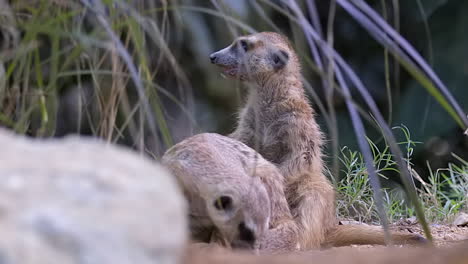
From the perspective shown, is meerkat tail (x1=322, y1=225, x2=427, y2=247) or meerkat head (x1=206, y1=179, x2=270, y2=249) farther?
meerkat tail (x1=322, y1=225, x2=427, y2=247)

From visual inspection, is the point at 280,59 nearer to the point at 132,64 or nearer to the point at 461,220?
the point at 461,220

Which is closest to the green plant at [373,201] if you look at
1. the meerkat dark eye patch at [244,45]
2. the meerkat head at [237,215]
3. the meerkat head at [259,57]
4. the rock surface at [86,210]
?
the meerkat head at [259,57]

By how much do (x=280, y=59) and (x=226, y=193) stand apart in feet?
4.75

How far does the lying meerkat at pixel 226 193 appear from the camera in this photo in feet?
8.77

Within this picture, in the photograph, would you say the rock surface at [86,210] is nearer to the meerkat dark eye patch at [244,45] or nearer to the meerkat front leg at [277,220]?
the meerkat front leg at [277,220]

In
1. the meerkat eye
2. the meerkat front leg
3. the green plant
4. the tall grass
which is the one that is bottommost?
the green plant

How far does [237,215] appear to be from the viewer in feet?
8.73

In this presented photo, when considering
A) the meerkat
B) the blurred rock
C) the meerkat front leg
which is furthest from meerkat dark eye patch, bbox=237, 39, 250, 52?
the blurred rock

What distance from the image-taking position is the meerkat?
346cm

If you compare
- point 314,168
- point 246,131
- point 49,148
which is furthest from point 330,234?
point 49,148

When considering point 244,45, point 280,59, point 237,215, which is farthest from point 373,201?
point 237,215

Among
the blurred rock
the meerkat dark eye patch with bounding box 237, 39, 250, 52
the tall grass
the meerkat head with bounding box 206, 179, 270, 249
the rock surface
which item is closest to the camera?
the rock surface

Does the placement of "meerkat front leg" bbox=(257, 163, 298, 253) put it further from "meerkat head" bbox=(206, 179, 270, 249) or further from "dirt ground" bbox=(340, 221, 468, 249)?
"dirt ground" bbox=(340, 221, 468, 249)

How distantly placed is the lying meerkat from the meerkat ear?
99 cm
